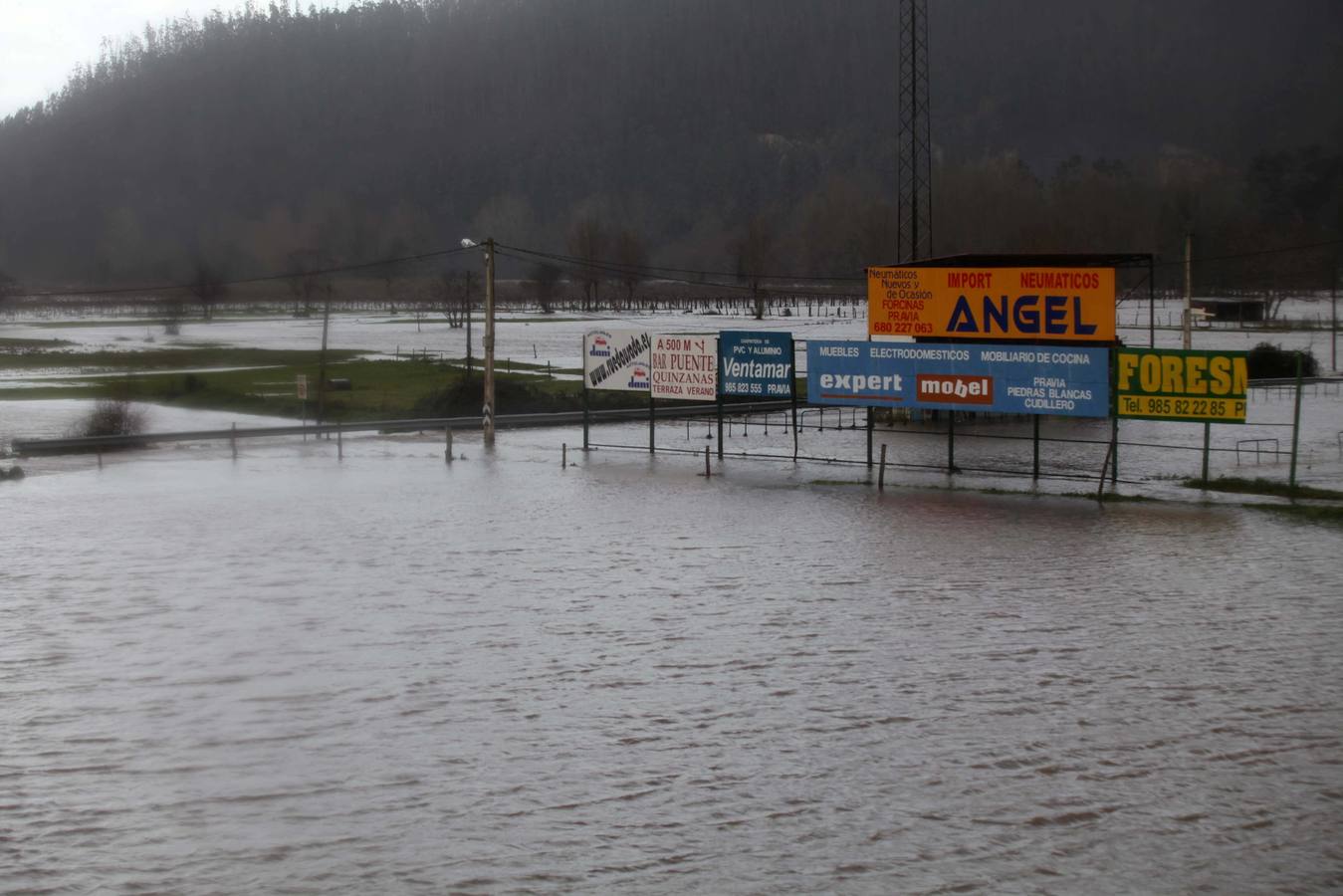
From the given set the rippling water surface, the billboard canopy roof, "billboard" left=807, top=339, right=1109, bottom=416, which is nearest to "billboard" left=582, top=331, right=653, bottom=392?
"billboard" left=807, top=339, right=1109, bottom=416

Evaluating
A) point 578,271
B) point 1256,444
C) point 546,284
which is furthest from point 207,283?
point 578,271

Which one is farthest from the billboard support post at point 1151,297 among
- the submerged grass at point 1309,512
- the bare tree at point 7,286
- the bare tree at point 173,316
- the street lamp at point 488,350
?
the bare tree at point 173,316

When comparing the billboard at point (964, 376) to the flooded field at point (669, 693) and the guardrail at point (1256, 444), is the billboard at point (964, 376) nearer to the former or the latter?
the flooded field at point (669, 693)

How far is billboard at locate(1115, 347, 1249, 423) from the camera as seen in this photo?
111ft

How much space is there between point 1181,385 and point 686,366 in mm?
Answer: 14898

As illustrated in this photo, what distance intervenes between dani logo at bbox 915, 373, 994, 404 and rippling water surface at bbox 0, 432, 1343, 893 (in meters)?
5.46

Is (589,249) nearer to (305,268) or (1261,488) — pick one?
(305,268)

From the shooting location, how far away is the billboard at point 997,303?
130 feet

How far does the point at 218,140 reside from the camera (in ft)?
383

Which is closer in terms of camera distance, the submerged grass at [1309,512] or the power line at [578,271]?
the submerged grass at [1309,512]

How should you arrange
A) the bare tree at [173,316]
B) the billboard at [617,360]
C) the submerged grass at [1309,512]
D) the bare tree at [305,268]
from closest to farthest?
the submerged grass at [1309,512] → the billboard at [617,360] → the bare tree at [305,268] → the bare tree at [173,316]

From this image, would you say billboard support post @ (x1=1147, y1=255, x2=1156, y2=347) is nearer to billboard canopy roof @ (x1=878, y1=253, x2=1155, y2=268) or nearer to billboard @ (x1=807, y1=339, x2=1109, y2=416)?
billboard canopy roof @ (x1=878, y1=253, x2=1155, y2=268)

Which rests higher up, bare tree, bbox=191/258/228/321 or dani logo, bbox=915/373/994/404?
bare tree, bbox=191/258/228/321

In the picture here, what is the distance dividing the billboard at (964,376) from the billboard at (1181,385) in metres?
0.59
